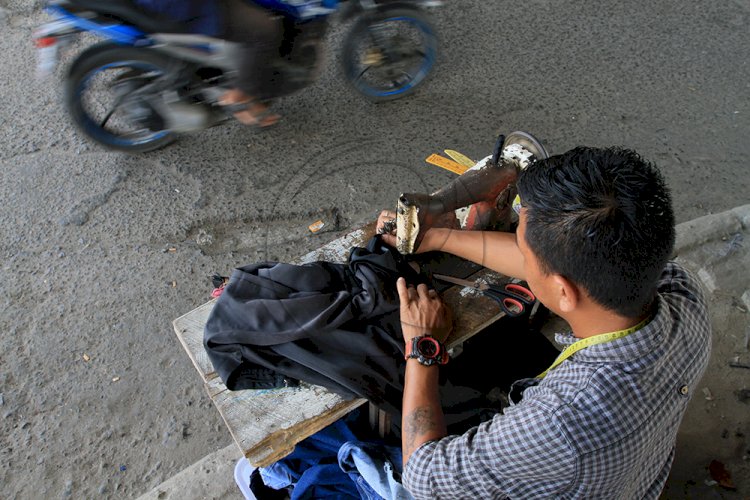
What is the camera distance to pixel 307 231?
314 cm

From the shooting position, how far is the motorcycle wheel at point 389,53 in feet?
11.5

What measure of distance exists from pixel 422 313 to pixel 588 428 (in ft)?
2.17

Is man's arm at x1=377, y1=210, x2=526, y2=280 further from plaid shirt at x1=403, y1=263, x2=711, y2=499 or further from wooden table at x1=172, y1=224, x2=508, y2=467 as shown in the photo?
plaid shirt at x1=403, y1=263, x2=711, y2=499

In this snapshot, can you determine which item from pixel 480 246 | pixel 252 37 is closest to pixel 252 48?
pixel 252 37

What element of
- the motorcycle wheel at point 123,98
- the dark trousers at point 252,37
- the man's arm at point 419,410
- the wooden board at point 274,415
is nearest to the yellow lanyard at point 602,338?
the man's arm at point 419,410

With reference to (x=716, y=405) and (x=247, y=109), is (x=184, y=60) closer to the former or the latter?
(x=247, y=109)

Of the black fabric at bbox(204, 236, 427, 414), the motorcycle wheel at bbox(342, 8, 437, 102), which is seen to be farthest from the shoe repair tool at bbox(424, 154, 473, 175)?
the black fabric at bbox(204, 236, 427, 414)

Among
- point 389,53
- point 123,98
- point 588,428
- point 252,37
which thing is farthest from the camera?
point 389,53

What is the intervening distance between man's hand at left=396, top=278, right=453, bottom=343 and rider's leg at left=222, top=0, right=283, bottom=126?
1.90 meters

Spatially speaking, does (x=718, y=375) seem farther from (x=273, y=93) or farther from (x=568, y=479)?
(x=273, y=93)

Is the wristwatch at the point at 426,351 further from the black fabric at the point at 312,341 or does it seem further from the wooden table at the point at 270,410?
the wooden table at the point at 270,410

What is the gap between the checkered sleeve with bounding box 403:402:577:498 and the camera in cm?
118

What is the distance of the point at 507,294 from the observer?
73.9 inches

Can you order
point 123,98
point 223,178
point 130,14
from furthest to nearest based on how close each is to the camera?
point 223,178 → point 123,98 → point 130,14
